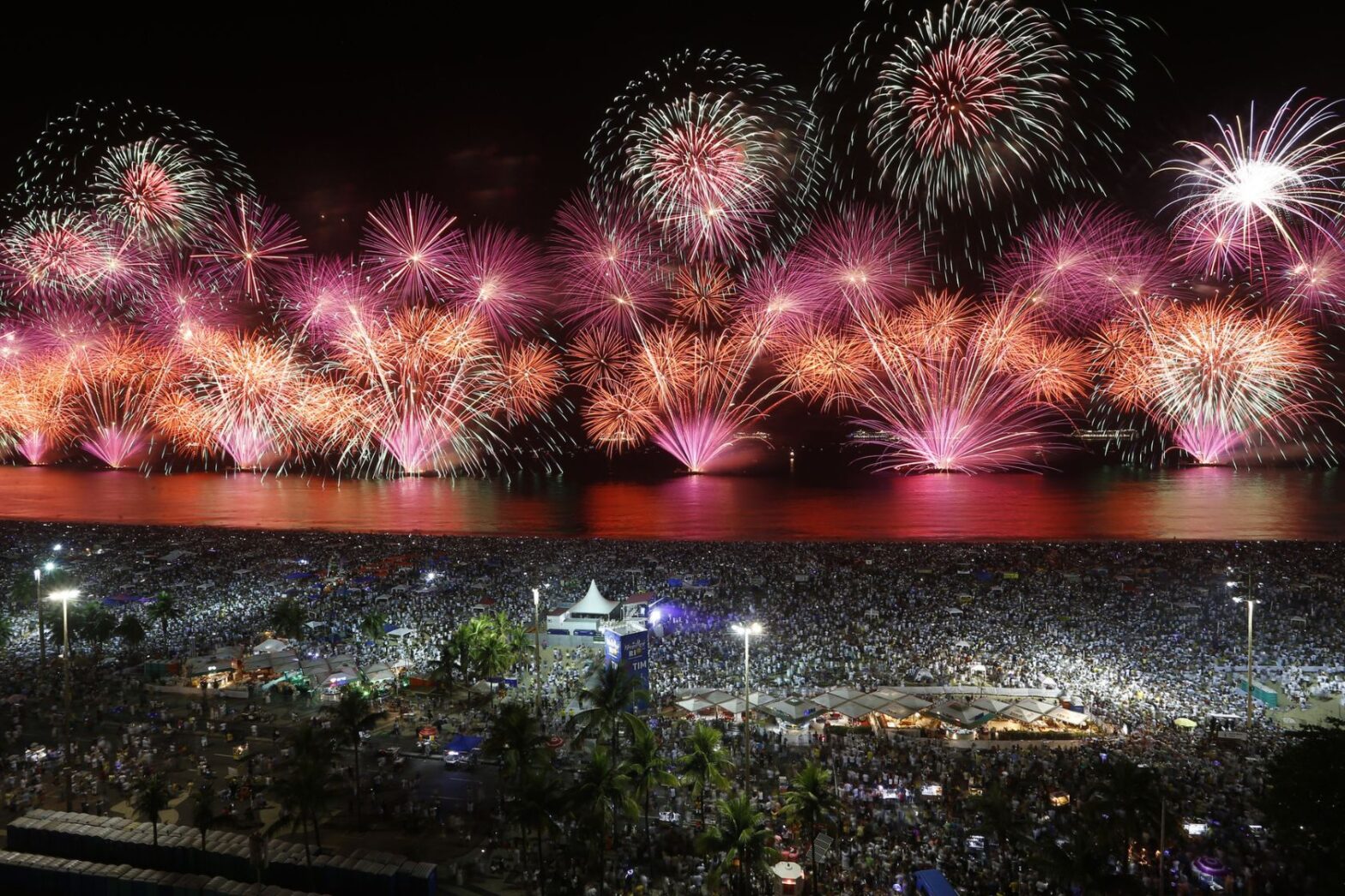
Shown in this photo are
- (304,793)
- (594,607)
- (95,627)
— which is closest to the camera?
(304,793)

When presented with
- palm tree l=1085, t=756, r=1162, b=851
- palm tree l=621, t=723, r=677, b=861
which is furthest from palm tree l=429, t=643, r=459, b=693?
palm tree l=1085, t=756, r=1162, b=851

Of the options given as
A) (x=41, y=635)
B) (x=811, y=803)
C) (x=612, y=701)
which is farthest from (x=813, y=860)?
(x=41, y=635)

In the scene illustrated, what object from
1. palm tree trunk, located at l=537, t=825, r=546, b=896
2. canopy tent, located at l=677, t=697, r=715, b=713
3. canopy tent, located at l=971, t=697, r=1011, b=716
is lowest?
palm tree trunk, located at l=537, t=825, r=546, b=896

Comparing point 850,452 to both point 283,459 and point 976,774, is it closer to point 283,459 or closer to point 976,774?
point 976,774

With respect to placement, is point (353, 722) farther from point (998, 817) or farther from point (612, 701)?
point (998, 817)

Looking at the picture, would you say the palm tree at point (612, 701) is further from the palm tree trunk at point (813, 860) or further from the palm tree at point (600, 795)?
the palm tree trunk at point (813, 860)

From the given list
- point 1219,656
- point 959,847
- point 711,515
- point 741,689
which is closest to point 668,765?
point 741,689

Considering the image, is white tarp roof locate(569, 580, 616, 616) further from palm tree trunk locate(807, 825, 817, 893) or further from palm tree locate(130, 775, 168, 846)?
palm tree trunk locate(807, 825, 817, 893)
